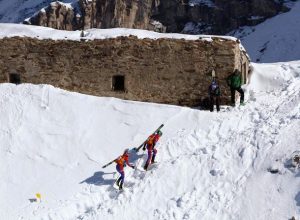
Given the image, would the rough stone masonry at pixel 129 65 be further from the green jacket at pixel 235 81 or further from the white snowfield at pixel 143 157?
the white snowfield at pixel 143 157

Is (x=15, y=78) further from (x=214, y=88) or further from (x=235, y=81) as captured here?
(x=235, y=81)

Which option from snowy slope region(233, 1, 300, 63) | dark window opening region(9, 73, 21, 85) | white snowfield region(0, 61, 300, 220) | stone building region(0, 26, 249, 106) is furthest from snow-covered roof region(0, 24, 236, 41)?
snowy slope region(233, 1, 300, 63)

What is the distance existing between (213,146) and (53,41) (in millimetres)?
6609

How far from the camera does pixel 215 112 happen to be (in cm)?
1622

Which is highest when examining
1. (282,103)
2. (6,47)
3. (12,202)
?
(6,47)

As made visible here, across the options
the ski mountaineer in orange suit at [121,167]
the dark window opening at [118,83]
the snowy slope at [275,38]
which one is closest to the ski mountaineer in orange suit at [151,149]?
the ski mountaineer in orange suit at [121,167]

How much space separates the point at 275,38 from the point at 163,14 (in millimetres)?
19171

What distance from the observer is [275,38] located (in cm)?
5388

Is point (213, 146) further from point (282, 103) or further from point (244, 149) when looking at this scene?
point (282, 103)

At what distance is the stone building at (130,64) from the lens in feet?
55.5

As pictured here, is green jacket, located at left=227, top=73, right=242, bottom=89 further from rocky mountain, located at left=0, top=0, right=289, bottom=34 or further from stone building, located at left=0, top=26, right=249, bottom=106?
rocky mountain, located at left=0, top=0, right=289, bottom=34

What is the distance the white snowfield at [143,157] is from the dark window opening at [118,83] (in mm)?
719

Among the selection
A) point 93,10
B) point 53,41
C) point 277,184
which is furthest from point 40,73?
point 93,10

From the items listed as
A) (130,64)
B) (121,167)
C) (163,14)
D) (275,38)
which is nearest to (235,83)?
(130,64)
